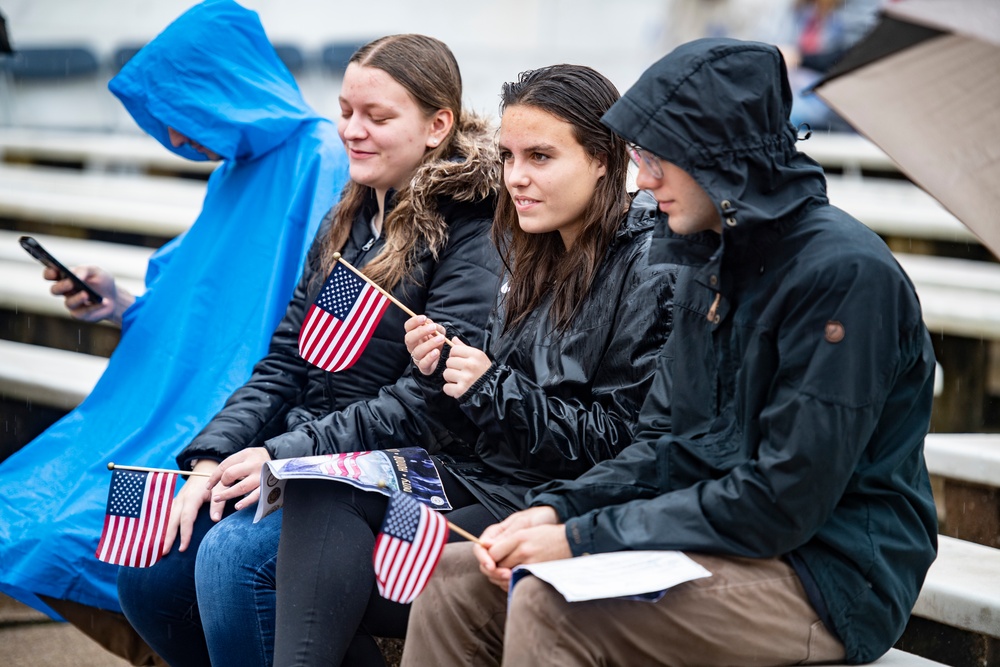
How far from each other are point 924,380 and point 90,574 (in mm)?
2277

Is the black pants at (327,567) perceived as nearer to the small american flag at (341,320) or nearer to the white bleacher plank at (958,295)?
the small american flag at (341,320)

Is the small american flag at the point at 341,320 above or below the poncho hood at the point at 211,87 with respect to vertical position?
below

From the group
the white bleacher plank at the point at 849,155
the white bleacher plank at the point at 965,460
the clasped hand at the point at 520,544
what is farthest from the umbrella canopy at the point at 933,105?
the white bleacher plank at the point at 849,155

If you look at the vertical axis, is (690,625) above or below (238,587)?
above

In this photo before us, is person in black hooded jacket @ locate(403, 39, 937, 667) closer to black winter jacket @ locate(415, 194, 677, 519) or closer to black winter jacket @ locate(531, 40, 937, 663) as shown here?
black winter jacket @ locate(531, 40, 937, 663)

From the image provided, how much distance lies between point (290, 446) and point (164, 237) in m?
3.46

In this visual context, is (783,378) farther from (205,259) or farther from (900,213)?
(900,213)

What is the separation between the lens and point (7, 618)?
4055mm

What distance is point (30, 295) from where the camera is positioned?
5246mm

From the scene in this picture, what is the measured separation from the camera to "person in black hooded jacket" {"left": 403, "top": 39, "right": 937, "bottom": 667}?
6.25 ft

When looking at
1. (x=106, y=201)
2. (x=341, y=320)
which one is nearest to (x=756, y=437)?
(x=341, y=320)

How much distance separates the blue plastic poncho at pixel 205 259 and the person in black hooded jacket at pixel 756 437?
174 cm

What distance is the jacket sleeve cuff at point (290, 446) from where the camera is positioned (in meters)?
2.79

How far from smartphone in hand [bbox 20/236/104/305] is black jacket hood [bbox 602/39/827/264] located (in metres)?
2.00
